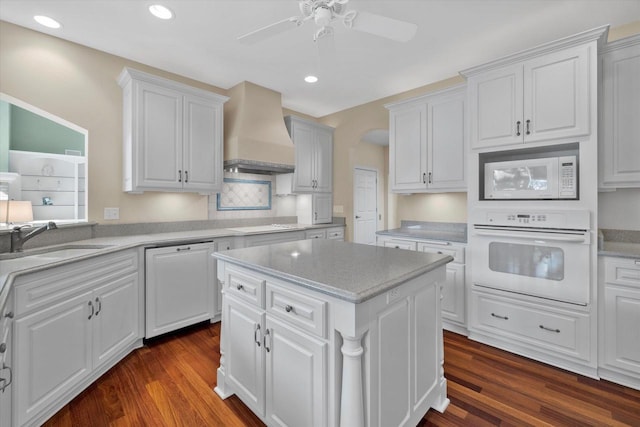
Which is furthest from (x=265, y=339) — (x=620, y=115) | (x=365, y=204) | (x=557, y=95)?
(x=365, y=204)

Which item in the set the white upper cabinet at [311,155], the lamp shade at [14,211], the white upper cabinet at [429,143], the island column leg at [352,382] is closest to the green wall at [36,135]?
the lamp shade at [14,211]

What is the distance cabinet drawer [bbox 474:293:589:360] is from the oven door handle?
55 cm

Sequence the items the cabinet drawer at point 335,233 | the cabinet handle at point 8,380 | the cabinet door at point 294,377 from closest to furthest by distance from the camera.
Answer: the cabinet door at point 294,377 → the cabinet handle at point 8,380 → the cabinet drawer at point 335,233

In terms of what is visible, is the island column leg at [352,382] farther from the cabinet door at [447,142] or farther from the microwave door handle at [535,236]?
the cabinet door at [447,142]

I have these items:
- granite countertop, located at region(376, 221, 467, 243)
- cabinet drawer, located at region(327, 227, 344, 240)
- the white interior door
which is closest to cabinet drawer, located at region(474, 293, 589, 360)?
granite countertop, located at region(376, 221, 467, 243)

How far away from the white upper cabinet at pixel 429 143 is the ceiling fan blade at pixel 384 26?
1484 mm

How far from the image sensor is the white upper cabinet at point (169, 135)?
2721mm

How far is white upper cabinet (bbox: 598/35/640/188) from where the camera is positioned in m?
2.07

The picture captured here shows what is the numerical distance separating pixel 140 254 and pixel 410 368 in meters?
2.34

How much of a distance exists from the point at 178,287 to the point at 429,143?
3.02 meters

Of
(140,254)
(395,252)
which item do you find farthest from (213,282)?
(395,252)

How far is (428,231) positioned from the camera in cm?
356

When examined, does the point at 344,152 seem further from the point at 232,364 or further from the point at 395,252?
the point at 232,364

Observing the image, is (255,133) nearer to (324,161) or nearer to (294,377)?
(324,161)
